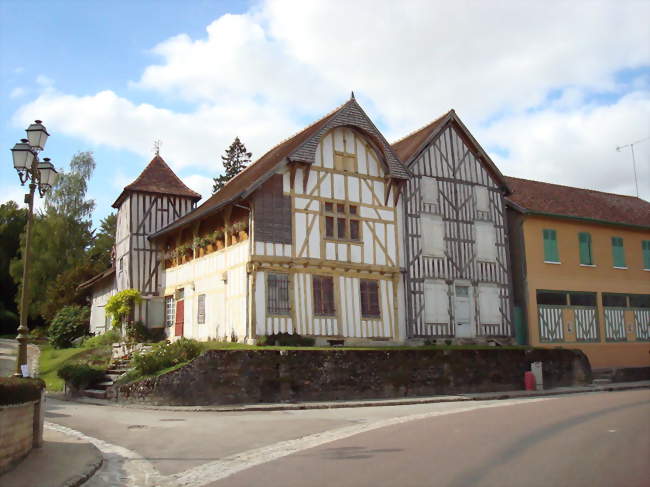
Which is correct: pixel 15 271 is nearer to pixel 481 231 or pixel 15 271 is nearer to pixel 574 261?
pixel 481 231

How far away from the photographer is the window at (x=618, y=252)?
30.2 meters

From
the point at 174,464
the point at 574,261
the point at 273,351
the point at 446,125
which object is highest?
the point at 446,125

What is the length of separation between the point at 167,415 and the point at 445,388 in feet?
29.8

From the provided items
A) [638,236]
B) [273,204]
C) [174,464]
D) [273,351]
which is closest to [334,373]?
[273,351]

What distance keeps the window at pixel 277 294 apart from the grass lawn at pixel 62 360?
6.49 m

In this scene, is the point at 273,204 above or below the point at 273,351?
above

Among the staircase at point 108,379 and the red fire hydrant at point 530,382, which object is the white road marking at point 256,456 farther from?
the red fire hydrant at point 530,382

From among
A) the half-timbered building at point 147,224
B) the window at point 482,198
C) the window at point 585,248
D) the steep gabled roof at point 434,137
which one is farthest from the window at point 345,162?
the window at point 585,248

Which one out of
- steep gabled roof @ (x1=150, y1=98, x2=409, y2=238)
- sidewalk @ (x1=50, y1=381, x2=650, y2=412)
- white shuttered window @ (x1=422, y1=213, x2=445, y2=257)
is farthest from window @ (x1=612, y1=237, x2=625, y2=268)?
steep gabled roof @ (x1=150, y1=98, x2=409, y2=238)

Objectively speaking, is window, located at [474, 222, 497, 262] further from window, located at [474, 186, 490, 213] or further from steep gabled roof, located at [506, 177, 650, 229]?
steep gabled roof, located at [506, 177, 650, 229]

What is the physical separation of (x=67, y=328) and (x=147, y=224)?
6760 millimetres

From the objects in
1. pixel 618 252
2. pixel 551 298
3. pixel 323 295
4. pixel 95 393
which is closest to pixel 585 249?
pixel 618 252

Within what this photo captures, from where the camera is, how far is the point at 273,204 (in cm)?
2178

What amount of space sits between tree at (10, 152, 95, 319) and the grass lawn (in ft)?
47.4
